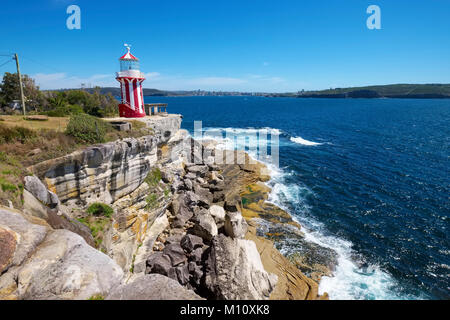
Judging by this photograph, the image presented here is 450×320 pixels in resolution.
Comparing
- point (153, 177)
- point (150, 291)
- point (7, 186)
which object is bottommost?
point (153, 177)

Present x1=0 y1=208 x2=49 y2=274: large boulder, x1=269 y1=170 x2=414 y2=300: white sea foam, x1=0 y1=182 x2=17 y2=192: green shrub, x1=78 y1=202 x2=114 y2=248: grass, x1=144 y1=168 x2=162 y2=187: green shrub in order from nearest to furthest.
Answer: x1=0 y1=208 x2=49 y2=274: large boulder < x1=0 y1=182 x2=17 y2=192: green shrub < x1=78 y1=202 x2=114 y2=248: grass < x1=269 y1=170 x2=414 y2=300: white sea foam < x1=144 y1=168 x2=162 y2=187: green shrub

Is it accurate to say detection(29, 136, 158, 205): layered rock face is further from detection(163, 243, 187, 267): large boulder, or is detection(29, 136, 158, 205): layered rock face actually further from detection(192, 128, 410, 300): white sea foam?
detection(192, 128, 410, 300): white sea foam

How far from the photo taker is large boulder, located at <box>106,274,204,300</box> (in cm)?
563

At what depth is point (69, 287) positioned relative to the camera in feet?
19.1

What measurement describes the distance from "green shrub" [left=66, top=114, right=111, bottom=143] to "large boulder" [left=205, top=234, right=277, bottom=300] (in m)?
11.1

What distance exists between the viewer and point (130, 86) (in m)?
22.7

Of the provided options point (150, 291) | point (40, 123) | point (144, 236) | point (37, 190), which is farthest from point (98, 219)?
point (150, 291)

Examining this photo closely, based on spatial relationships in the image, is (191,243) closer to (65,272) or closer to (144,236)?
(144,236)

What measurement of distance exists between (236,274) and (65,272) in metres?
8.98

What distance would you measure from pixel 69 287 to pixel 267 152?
134ft

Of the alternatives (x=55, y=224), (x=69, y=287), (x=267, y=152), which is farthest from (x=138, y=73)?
(x=267, y=152)

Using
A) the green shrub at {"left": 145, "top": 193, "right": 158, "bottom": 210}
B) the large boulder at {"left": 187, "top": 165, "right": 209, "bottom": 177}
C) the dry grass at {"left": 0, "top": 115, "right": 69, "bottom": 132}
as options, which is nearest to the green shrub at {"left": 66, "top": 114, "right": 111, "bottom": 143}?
the dry grass at {"left": 0, "top": 115, "right": 69, "bottom": 132}
